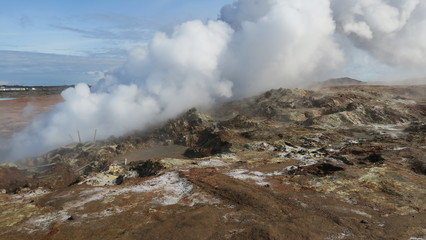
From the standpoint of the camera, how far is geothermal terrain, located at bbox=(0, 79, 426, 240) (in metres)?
7.64

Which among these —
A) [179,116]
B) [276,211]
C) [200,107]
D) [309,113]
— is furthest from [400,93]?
[276,211]

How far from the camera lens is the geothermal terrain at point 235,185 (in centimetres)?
764

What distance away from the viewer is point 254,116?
82.1 ft

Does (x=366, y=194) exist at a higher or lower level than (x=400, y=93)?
lower

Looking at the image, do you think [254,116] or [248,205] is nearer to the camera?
[248,205]

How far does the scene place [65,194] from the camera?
1053cm

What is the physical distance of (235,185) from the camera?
33.8ft

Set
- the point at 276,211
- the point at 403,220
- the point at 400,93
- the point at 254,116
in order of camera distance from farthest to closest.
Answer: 1. the point at 400,93
2. the point at 254,116
3. the point at 276,211
4. the point at 403,220

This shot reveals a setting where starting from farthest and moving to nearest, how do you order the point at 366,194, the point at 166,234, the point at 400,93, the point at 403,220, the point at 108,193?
the point at 400,93, the point at 108,193, the point at 366,194, the point at 403,220, the point at 166,234

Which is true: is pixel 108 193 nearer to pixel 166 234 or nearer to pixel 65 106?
pixel 166 234

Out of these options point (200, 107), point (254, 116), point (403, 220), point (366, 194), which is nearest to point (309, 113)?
point (254, 116)

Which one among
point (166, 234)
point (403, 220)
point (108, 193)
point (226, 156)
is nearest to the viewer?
point (166, 234)

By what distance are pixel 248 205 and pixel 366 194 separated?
144 inches

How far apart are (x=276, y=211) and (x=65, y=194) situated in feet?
22.1
